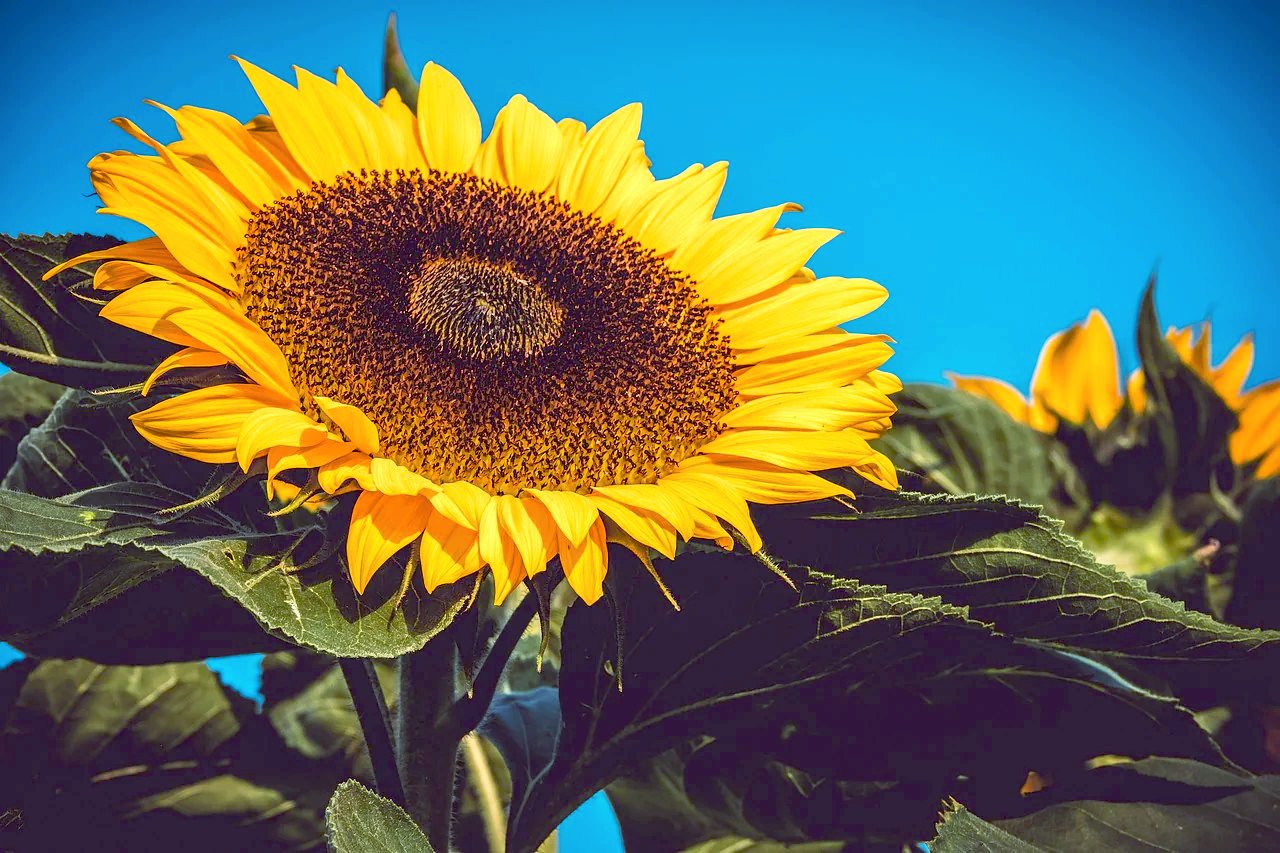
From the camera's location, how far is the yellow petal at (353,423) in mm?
616

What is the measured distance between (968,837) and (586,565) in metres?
0.29

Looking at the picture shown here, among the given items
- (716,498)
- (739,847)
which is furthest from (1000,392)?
(716,498)

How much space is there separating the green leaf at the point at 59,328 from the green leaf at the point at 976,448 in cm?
99

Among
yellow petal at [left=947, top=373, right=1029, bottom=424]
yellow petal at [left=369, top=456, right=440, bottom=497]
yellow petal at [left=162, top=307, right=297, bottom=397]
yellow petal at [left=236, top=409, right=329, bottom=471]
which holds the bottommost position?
yellow petal at [left=369, top=456, right=440, bottom=497]

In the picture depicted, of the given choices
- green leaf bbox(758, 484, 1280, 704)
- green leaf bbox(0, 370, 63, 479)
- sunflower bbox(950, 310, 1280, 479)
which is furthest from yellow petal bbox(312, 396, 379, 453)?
sunflower bbox(950, 310, 1280, 479)

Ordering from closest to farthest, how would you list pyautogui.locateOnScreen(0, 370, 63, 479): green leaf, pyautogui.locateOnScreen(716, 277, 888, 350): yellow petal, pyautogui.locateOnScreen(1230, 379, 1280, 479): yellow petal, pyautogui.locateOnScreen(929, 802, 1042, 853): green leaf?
pyautogui.locateOnScreen(929, 802, 1042, 853): green leaf < pyautogui.locateOnScreen(716, 277, 888, 350): yellow petal < pyautogui.locateOnScreen(0, 370, 63, 479): green leaf < pyautogui.locateOnScreen(1230, 379, 1280, 479): yellow petal

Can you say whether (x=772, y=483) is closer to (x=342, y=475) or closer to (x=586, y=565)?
(x=586, y=565)

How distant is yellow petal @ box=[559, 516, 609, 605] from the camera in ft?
2.01

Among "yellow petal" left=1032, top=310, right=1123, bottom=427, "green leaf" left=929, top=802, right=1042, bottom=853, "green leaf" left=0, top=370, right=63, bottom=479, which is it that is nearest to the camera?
"green leaf" left=929, top=802, right=1042, bottom=853

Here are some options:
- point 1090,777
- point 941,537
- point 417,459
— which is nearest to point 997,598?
point 941,537

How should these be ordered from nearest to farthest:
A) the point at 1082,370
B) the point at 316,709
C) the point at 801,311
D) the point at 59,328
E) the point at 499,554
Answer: the point at 499,554 → the point at 59,328 → the point at 801,311 → the point at 316,709 → the point at 1082,370

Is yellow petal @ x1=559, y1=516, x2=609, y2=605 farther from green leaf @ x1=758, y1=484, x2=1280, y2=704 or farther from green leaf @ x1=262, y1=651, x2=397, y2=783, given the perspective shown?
green leaf @ x1=262, y1=651, x2=397, y2=783

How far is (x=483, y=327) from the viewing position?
78 cm

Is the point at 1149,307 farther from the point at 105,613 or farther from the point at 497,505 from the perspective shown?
the point at 105,613
